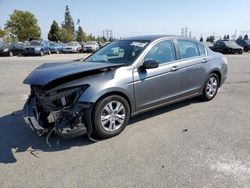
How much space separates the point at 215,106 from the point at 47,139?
3.85 metres

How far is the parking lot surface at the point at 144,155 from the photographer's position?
3.23 metres

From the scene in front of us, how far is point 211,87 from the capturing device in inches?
262

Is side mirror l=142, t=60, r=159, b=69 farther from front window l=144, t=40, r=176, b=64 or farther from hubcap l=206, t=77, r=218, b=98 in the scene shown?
hubcap l=206, t=77, r=218, b=98

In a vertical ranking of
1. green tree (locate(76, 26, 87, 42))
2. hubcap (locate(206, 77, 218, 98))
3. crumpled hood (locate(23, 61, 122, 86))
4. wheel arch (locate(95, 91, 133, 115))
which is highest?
green tree (locate(76, 26, 87, 42))

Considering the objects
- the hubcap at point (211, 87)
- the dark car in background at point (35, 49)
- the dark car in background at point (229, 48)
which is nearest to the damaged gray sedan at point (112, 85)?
the hubcap at point (211, 87)

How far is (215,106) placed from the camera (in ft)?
20.6

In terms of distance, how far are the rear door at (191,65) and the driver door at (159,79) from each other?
191 mm

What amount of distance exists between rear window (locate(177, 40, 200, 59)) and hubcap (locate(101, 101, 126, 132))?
1.95 meters

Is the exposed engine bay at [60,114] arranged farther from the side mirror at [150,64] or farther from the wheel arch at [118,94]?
the side mirror at [150,64]

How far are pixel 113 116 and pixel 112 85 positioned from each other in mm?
516

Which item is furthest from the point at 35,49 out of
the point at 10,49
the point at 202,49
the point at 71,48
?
the point at 202,49

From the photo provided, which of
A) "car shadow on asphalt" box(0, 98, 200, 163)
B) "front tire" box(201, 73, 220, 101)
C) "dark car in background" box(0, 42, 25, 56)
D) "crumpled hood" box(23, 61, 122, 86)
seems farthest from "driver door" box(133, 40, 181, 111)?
"dark car in background" box(0, 42, 25, 56)

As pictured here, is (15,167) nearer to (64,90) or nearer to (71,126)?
(71,126)

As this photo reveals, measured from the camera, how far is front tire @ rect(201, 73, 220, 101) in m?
→ 6.46
